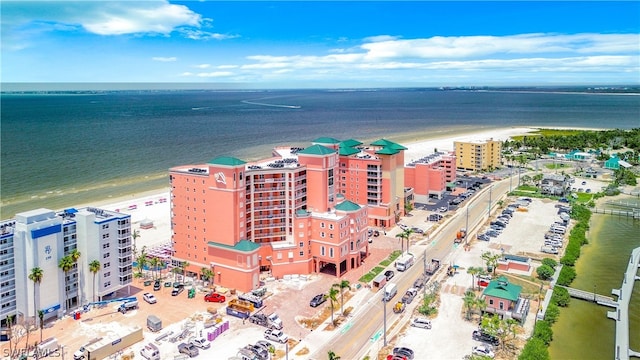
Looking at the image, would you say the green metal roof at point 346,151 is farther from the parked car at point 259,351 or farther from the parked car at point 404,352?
the parked car at point 259,351

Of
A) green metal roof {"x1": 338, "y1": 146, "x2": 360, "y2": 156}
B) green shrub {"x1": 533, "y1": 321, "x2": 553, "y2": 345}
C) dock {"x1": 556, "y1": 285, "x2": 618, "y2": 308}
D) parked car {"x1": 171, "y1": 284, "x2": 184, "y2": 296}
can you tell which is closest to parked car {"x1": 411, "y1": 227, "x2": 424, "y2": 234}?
green metal roof {"x1": 338, "y1": 146, "x2": 360, "y2": 156}

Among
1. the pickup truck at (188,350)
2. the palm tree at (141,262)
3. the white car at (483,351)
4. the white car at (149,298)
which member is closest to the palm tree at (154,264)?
the palm tree at (141,262)

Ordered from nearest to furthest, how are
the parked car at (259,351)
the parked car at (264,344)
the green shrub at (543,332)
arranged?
the parked car at (259,351), the parked car at (264,344), the green shrub at (543,332)

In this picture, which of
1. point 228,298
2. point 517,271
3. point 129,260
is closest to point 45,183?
point 129,260

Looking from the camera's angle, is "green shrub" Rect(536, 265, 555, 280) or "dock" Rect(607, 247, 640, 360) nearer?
"dock" Rect(607, 247, 640, 360)

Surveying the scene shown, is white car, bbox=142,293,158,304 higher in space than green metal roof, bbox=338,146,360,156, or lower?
lower

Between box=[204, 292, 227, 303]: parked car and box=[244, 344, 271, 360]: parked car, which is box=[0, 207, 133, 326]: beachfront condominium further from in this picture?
box=[244, 344, 271, 360]: parked car

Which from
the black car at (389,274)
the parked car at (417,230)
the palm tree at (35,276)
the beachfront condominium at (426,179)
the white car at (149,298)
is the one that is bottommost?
the white car at (149,298)

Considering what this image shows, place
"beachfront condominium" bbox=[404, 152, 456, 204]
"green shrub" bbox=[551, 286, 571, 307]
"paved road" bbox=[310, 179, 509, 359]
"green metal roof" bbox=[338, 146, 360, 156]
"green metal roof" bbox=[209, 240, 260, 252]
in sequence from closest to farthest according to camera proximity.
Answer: "paved road" bbox=[310, 179, 509, 359]
"green shrub" bbox=[551, 286, 571, 307]
"green metal roof" bbox=[209, 240, 260, 252]
"green metal roof" bbox=[338, 146, 360, 156]
"beachfront condominium" bbox=[404, 152, 456, 204]
